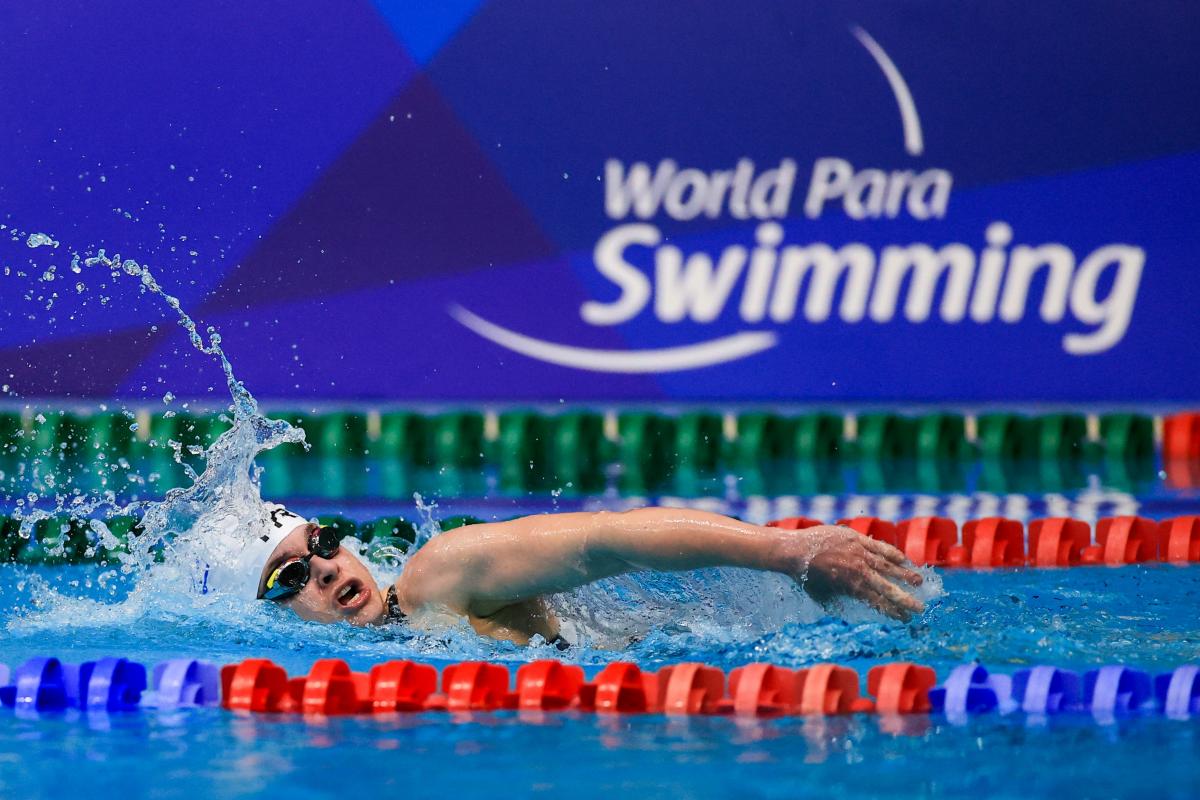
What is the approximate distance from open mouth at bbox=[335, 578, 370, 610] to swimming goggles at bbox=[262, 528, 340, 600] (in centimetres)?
8

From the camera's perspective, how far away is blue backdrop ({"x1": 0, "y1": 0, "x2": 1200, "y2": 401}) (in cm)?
743

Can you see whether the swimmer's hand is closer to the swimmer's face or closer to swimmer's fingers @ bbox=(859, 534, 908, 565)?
swimmer's fingers @ bbox=(859, 534, 908, 565)

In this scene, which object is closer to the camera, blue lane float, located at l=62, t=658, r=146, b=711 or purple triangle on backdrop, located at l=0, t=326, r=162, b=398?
blue lane float, located at l=62, t=658, r=146, b=711

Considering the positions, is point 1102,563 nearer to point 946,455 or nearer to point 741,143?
point 946,455

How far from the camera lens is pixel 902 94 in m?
7.59

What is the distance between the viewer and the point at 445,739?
2.95 meters

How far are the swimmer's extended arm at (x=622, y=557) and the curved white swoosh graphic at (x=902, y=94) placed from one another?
15.1 feet

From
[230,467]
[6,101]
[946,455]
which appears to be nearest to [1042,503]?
[946,455]

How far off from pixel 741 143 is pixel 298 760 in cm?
530

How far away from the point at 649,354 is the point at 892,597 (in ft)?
15.1

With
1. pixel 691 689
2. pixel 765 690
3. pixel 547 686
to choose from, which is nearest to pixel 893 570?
pixel 765 690

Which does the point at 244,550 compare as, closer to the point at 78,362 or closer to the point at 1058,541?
the point at 1058,541

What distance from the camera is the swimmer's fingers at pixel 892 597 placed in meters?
2.90

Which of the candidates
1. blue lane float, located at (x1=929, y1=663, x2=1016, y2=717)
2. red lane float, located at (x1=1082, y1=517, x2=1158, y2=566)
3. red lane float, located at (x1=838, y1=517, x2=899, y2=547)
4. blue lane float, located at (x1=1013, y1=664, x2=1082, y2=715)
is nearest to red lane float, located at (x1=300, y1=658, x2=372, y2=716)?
blue lane float, located at (x1=929, y1=663, x2=1016, y2=717)
